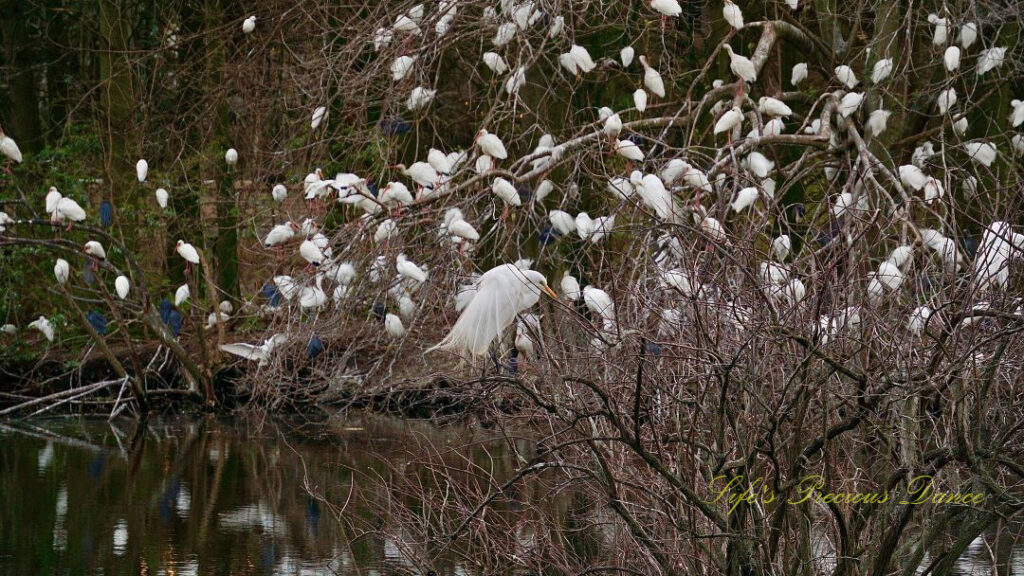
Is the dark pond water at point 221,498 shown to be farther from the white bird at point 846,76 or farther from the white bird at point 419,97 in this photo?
the white bird at point 846,76

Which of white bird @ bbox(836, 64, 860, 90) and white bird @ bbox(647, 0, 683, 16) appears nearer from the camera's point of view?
white bird @ bbox(647, 0, 683, 16)

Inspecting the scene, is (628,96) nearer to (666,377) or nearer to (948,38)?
(948,38)

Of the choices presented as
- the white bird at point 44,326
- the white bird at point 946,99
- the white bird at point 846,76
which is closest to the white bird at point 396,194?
the white bird at point 846,76

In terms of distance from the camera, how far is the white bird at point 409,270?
8.06 meters

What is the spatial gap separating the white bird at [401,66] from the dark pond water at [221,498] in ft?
7.13

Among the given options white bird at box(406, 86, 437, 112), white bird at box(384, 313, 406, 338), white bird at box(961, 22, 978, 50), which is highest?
white bird at box(961, 22, 978, 50)

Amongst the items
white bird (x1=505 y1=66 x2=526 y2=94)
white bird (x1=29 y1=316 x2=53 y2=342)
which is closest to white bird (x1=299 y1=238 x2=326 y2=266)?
white bird (x1=505 y1=66 x2=526 y2=94)

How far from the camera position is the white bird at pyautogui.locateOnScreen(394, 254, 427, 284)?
26.5ft

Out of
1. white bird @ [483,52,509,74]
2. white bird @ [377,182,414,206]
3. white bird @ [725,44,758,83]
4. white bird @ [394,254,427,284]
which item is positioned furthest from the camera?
white bird @ [483,52,509,74]

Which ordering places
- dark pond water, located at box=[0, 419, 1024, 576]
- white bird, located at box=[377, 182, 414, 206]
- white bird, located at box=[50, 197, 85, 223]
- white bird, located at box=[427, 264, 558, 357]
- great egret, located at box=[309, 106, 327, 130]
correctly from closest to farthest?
white bird, located at box=[427, 264, 558, 357]
dark pond water, located at box=[0, 419, 1024, 576]
white bird, located at box=[377, 182, 414, 206]
great egret, located at box=[309, 106, 327, 130]
white bird, located at box=[50, 197, 85, 223]

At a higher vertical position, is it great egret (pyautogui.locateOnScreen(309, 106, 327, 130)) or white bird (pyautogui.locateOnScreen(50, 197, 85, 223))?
white bird (pyautogui.locateOnScreen(50, 197, 85, 223))

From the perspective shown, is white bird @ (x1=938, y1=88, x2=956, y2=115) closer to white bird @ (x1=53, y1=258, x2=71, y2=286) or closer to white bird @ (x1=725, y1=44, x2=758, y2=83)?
white bird @ (x1=725, y1=44, x2=758, y2=83)

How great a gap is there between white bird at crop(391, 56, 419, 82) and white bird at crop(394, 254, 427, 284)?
111cm

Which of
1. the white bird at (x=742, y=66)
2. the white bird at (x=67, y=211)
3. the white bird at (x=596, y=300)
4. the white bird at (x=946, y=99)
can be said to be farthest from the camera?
the white bird at (x=67, y=211)
